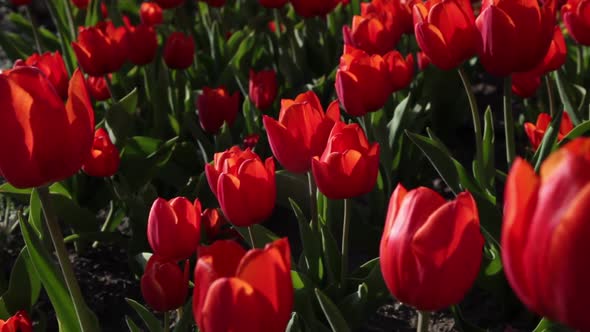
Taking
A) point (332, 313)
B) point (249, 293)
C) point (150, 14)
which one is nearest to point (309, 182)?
point (332, 313)

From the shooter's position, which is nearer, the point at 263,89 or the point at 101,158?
the point at 101,158

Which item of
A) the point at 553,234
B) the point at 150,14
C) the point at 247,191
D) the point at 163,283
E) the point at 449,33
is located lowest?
the point at 150,14

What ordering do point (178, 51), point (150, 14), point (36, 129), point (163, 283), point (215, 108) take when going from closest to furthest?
1. point (36, 129)
2. point (163, 283)
3. point (215, 108)
4. point (178, 51)
5. point (150, 14)

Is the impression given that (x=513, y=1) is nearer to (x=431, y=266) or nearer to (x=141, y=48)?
(x=431, y=266)

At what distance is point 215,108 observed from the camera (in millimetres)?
2178

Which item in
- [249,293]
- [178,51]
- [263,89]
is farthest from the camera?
[178,51]

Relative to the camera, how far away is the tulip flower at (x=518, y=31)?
4.63 ft

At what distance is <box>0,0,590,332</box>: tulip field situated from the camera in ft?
2.72

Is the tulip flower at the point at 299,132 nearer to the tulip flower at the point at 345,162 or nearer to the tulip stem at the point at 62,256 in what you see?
the tulip flower at the point at 345,162

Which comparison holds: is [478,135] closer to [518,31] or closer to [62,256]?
[518,31]

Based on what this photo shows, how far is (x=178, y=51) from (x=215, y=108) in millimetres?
360

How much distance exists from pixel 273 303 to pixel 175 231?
0.50 meters

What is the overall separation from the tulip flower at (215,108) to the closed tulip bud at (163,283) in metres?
0.89

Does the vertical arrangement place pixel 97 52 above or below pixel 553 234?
below
